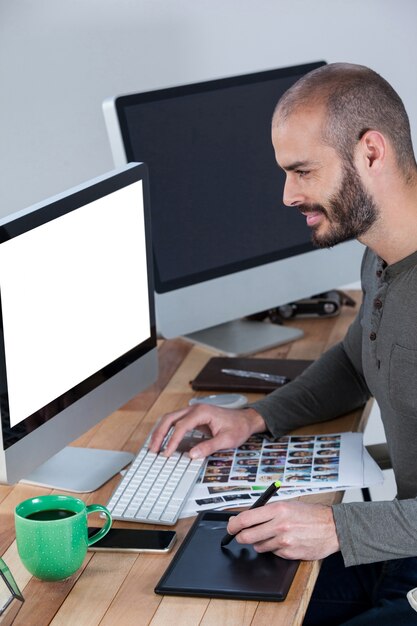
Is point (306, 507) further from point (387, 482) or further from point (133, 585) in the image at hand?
point (387, 482)

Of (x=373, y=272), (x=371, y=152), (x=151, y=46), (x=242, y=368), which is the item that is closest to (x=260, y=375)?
(x=242, y=368)

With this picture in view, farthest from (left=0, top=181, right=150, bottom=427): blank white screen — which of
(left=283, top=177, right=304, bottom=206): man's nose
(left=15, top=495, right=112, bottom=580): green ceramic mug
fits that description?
(left=283, top=177, right=304, bottom=206): man's nose

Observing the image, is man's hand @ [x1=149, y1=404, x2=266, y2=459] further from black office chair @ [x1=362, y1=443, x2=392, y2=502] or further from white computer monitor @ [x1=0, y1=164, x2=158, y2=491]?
black office chair @ [x1=362, y1=443, x2=392, y2=502]

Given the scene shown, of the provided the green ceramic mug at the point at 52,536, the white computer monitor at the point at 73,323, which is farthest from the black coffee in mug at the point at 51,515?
the white computer monitor at the point at 73,323

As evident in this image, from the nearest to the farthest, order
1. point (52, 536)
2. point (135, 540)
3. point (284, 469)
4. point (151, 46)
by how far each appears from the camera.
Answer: point (52, 536) → point (135, 540) → point (284, 469) → point (151, 46)

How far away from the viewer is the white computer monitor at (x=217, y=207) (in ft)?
6.26

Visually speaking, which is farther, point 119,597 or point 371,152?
point 371,152

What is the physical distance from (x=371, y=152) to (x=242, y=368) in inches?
25.4

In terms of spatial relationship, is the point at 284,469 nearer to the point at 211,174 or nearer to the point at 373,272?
the point at 373,272

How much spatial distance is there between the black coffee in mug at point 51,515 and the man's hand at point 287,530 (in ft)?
0.70

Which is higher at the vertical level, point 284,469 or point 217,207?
point 217,207

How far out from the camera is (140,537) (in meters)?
1.36

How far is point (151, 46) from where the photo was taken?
2500 mm

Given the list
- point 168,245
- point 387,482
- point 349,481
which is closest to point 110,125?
point 168,245
